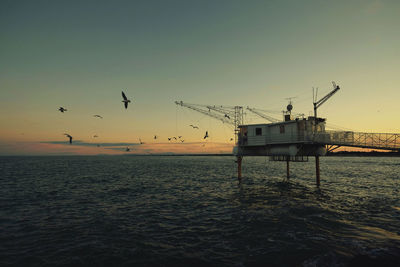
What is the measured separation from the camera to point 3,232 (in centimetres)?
1569

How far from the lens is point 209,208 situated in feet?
71.5

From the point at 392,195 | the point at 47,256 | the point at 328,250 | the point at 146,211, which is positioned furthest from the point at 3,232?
the point at 392,195

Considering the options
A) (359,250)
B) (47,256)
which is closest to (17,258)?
(47,256)

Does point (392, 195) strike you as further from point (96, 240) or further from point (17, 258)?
point (17, 258)

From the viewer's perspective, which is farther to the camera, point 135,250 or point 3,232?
point 3,232

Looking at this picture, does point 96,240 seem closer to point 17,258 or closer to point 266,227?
point 17,258

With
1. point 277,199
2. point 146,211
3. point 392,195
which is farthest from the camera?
point 392,195

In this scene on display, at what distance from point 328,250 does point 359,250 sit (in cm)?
165

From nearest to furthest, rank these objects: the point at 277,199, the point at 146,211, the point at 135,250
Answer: the point at 135,250
the point at 146,211
the point at 277,199

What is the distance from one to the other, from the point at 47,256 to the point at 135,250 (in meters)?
4.79

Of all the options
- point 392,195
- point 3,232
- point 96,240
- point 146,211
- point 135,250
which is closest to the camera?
point 135,250

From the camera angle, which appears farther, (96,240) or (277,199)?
(277,199)

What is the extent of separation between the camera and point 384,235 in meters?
14.2

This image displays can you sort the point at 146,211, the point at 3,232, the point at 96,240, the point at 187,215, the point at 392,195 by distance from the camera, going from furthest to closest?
the point at 392,195
the point at 146,211
the point at 187,215
the point at 3,232
the point at 96,240
